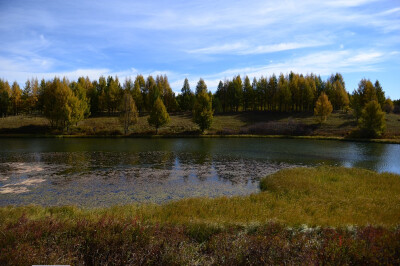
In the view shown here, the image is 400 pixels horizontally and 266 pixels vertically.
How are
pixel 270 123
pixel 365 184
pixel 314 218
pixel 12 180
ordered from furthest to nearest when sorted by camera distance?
pixel 270 123
pixel 12 180
pixel 365 184
pixel 314 218

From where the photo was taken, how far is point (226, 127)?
80750 mm

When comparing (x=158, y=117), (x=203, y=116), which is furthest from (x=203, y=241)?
(x=158, y=117)

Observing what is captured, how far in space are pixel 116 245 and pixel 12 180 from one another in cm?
2086

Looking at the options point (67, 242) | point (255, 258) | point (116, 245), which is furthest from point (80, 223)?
point (255, 258)

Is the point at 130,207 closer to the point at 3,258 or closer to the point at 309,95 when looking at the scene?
the point at 3,258

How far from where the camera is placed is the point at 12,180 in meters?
22.2

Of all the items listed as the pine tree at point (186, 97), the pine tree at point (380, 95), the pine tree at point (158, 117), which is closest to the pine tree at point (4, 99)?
the pine tree at point (158, 117)

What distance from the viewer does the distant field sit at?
2867 inches

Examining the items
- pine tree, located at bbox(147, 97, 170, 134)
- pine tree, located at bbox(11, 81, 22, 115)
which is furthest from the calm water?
pine tree, located at bbox(11, 81, 22, 115)

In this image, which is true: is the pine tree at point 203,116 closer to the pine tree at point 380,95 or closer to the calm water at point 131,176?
the calm water at point 131,176

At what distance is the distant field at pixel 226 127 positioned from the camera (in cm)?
7281

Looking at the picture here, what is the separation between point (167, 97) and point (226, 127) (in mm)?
39304

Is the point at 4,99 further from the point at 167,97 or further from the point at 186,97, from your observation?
the point at 186,97

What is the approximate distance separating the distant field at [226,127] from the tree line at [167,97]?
11.5ft
